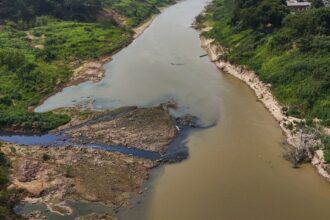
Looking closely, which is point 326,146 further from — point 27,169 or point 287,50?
point 27,169

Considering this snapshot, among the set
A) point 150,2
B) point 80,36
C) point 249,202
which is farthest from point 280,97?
point 150,2

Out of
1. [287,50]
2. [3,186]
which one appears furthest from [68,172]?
[287,50]

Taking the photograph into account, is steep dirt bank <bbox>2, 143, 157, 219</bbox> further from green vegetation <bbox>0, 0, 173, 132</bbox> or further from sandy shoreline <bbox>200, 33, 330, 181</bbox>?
sandy shoreline <bbox>200, 33, 330, 181</bbox>

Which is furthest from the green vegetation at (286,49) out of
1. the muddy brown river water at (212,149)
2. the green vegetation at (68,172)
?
the green vegetation at (68,172)

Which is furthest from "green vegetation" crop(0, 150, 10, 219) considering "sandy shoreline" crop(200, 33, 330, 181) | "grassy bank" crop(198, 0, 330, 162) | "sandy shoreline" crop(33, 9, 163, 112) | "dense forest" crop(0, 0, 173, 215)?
"grassy bank" crop(198, 0, 330, 162)

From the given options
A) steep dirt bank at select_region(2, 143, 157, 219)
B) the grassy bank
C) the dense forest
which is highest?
the grassy bank

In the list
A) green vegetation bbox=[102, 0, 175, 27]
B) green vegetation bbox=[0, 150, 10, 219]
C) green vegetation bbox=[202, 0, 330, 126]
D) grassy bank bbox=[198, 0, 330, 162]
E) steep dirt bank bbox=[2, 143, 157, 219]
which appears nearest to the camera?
green vegetation bbox=[0, 150, 10, 219]

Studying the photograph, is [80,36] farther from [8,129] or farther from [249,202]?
[249,202]
